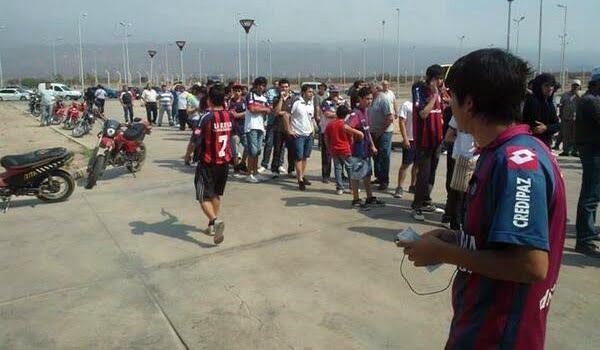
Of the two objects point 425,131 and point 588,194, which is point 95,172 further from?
point 588,194

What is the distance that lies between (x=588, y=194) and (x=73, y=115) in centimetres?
1792

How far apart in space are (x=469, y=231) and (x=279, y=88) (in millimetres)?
8378

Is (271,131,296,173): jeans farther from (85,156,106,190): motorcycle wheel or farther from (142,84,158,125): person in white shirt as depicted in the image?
(142,84,158,125): person in white shirt

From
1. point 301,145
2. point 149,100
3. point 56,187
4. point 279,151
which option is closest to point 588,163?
point 301,145

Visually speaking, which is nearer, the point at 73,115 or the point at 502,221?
the point at 502,221

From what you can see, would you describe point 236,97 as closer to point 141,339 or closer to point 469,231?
point 141,339

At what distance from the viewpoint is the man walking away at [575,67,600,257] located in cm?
499

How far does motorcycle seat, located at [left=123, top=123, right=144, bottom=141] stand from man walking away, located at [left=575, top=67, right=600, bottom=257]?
748 cm

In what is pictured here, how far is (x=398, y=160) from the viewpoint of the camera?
35.4 ft

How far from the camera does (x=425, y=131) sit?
632 cm

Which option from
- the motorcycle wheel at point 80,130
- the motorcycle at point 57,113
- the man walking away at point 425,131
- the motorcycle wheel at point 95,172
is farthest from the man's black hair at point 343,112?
the motorcycle at point 57,113

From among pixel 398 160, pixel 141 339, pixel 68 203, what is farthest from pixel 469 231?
pixel 398 160

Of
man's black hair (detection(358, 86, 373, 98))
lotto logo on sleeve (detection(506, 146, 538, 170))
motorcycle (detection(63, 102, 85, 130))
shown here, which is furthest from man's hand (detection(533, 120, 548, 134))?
motorcycle (detection(63, 102, 85, 130))

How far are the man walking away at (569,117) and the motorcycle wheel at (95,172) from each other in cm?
926
